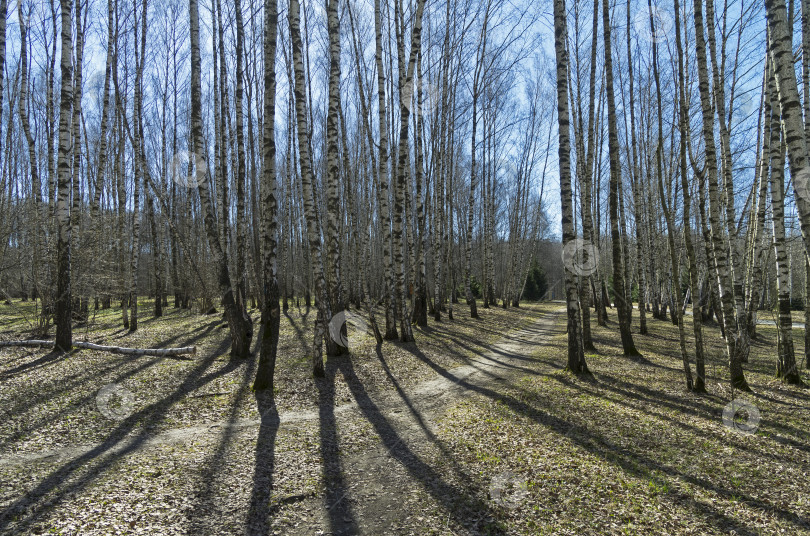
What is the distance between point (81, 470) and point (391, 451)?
3.26 m

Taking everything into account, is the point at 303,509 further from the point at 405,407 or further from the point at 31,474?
the point at 405,407

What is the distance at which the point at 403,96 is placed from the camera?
11.7 m

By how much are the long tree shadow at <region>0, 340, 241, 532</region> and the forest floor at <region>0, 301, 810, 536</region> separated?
0.02 metres

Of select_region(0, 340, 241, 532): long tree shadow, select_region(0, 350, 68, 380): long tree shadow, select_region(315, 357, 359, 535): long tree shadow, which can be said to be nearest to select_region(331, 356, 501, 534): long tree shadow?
select_region(315, 357, 359, 535): long tree shadow

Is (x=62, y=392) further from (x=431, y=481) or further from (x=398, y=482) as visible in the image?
(x=431, y=481)

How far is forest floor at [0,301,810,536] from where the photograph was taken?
144 inches

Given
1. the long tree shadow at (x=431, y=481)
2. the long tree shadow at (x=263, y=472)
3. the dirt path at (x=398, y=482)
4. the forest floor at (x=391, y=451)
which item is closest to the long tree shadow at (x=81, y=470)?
the forest floor at (x=391, y=451)

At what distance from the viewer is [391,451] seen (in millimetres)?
5320

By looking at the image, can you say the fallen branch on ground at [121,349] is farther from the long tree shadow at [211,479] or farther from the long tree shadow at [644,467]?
the long tree shadow at [644,467]

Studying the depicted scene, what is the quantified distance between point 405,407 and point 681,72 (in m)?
7.17

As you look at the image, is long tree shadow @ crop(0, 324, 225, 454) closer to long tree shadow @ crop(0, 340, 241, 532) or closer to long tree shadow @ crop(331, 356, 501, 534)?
long tree shadow @ crop(0, 340, 241, 532)

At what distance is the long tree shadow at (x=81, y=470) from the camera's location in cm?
351

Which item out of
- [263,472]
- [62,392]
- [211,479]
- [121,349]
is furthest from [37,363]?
[263,472]

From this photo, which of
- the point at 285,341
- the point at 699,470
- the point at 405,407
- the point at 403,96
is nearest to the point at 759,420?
the point at 699,470
